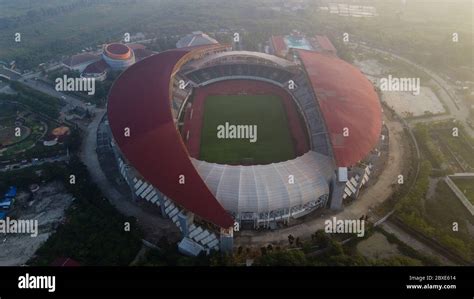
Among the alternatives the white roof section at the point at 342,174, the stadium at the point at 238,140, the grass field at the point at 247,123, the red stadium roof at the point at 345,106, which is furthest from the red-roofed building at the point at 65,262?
the red stadium roof at the point at 345,106

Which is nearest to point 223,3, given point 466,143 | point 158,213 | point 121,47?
point 121,47

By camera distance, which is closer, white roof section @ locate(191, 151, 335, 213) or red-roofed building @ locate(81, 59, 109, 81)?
white roof section @ locate(191, 151, 335, 213)

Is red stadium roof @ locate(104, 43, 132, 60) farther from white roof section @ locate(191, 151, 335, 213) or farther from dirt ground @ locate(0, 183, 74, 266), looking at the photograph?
white roof section @ locate(191, 151, 335, 213)

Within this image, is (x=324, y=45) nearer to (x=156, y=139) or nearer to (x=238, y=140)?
(x=238, y=140)

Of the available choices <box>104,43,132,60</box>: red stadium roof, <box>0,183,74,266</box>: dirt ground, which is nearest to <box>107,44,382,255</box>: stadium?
<box>0,183,74,266</box>: dirt ground

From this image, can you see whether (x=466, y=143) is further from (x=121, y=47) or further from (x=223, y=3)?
(x=223, y=3)

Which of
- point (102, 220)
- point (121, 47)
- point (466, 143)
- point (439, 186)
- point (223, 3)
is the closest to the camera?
point (102, 220)
